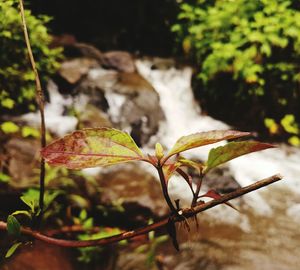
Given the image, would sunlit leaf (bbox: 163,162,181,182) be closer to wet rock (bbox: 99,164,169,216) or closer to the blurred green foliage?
wet rock (bbox: 99,164,169,216)

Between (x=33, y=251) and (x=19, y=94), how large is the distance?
3.39 meters

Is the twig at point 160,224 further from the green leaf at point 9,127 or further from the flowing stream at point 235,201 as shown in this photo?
the green leaf at point 9,127

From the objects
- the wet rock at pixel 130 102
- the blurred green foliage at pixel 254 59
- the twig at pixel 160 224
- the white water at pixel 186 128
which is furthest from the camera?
the wet rock at pixel 130 102

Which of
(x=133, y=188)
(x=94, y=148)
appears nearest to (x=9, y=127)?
(x=133, y=188)

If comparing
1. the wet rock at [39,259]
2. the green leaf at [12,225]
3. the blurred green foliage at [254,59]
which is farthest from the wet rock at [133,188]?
the green leaf at [12,225]

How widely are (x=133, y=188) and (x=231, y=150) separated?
3.83 metres

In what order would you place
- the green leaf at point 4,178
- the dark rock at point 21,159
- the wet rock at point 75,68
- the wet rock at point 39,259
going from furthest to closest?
the wet rock at point 75,68
the dark rock at point 21,159
the green leaf at point 4,178
the wet rock at point 39,259

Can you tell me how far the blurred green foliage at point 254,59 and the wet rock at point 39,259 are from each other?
440 cm

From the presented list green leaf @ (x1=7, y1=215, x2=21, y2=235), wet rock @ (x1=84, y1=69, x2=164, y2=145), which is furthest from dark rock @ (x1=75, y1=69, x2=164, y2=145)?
green leaf @ (x1=7, y1=215, x2=21, y2=235)

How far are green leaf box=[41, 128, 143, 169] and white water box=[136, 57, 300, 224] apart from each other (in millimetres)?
3894

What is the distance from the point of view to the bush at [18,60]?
15.3 feet

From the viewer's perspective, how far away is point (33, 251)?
8.32 feet

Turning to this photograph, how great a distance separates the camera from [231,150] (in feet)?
1.69

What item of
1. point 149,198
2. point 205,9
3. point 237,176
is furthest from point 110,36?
point 149,198
